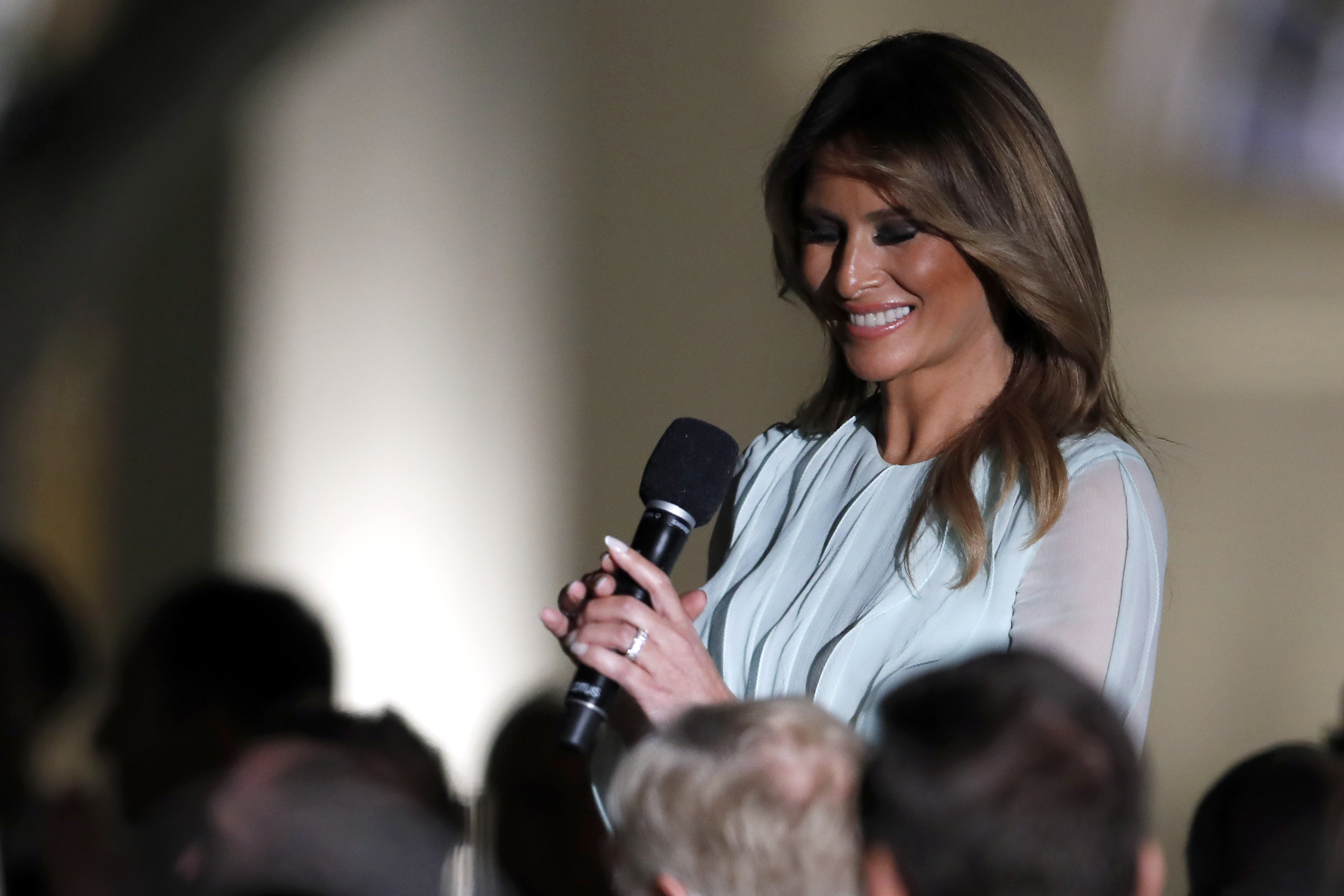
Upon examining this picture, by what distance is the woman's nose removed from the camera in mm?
1132

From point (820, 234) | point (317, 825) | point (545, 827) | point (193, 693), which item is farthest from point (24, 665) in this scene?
point (820, 234)

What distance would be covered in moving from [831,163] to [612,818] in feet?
2.02

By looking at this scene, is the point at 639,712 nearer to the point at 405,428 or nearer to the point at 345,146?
the point at 405,428

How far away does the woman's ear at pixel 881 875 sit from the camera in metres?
0.69

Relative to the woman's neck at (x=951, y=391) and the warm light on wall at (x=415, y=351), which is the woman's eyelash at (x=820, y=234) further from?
the warm light on wall at (x=415, y=351)

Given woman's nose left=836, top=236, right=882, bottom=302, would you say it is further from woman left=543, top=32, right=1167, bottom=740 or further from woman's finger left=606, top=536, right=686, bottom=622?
woman's finger left=606, top=536, right=686, bottom=622

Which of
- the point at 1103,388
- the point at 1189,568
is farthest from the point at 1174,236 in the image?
the point at 1103,388

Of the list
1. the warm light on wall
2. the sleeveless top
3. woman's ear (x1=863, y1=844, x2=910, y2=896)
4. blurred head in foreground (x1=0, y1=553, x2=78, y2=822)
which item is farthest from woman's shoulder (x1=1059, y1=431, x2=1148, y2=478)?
the warm light on wall

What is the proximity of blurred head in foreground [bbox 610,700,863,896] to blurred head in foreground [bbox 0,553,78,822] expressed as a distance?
91 cm

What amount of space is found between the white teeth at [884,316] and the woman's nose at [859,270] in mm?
25

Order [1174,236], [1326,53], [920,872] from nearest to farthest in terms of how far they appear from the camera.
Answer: [920,872] < [1326,53] < [1174,236]

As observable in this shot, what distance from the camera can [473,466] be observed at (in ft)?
7.46

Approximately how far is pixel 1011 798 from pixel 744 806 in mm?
151

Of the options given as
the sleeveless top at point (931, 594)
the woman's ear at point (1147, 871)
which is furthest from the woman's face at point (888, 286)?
the woman's ear at point (1147, 871)
